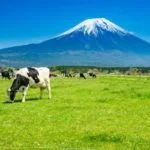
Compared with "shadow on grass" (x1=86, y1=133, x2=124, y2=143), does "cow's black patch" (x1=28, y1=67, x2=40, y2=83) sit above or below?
above

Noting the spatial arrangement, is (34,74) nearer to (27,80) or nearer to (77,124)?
(27,80)

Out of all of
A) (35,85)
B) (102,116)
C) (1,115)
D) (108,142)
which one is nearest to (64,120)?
(102,116)

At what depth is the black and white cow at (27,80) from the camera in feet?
117

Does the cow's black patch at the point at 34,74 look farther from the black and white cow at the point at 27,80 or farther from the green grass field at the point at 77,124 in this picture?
the green grass field at the point at 77,124

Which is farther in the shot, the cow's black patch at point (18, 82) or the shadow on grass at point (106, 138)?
the cow's black patch at point (18, 82)

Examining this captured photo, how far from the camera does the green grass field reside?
63.3 ft

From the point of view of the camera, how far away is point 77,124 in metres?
24.0

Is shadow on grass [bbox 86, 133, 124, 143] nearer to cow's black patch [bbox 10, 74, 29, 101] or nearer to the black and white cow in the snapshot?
the black and white cow

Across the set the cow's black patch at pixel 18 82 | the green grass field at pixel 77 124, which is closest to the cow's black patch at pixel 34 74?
the cow's black patch at pixel 18 82

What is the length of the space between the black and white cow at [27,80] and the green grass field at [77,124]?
214 cm

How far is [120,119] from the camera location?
25469 mm

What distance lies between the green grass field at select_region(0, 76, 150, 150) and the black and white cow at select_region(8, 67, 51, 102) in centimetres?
214

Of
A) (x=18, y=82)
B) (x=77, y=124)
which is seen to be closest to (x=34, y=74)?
(x=18, y=82)

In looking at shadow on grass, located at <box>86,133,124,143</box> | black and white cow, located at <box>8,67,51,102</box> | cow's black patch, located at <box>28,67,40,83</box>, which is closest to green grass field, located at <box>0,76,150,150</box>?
shadow on grass, located at <box>86,133,124,143</box>
